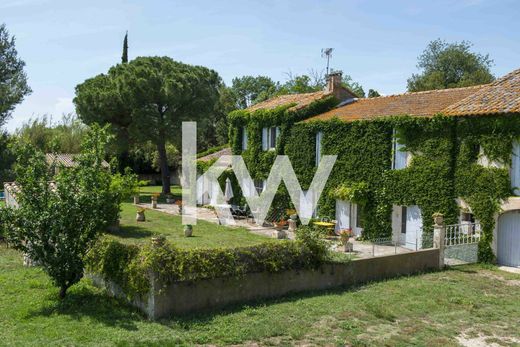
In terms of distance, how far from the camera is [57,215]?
12859 mm

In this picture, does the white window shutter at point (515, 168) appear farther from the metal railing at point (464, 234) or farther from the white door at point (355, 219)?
the white door at point (355, 219)

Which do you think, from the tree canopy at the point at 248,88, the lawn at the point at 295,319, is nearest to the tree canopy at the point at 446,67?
the tree canopy at the point at 248,88

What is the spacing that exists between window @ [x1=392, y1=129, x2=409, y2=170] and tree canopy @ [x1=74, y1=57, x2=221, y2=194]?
19.6m

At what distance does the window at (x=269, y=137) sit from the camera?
28984 millimetres

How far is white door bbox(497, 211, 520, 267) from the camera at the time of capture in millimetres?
18578

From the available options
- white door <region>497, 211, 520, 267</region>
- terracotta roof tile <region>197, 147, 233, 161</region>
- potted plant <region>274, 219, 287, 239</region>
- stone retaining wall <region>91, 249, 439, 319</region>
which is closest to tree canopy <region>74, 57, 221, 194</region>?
terracotta roof tile <region>197, 147, 233, 161</region>

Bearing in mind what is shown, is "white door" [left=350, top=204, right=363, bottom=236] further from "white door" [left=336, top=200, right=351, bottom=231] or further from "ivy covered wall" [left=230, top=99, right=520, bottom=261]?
"ivy covered wall" [left=230, top=99, right=520, bottom=261]

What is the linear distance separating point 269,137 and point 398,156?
9358 mm

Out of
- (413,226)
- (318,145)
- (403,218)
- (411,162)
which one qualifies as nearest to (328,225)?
(403,218)

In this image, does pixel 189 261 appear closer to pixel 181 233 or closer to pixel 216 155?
pixel 181 233

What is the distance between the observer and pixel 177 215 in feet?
102

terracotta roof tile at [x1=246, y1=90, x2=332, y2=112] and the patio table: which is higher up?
terracotta roof tile at [x1=246, y1=90, x2=332, y2=112]

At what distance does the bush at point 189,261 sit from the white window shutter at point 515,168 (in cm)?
873

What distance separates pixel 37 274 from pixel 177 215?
14.6 metres
